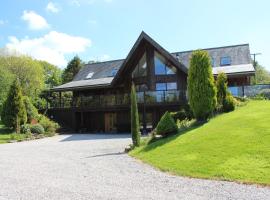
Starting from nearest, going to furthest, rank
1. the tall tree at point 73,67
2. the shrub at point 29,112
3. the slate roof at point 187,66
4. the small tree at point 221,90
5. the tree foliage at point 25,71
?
the small tree at point 221,90
the slate roof at point 187,66
the shrub at point 29,112
the tree foliage at point 25,71
the tall tree at point 73,67

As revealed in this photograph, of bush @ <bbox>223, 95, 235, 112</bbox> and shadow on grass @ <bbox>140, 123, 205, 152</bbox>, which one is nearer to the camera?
shadow on grass @ <bbox>140, 123, 205, 152</bbox>

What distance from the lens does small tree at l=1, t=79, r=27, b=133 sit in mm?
27422

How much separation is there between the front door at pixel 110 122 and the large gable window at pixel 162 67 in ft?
21.0

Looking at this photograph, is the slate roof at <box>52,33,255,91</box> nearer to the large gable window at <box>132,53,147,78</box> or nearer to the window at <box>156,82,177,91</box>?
the large gable window at <box>132,53,147,78</box>

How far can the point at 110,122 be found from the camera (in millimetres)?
32469

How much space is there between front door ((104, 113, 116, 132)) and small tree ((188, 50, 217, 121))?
15.3 metres

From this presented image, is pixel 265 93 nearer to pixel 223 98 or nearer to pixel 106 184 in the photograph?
pixel 223 98

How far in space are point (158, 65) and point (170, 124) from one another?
14.0 metres

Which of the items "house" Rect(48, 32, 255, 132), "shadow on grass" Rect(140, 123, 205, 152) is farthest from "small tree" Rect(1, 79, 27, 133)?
"shadow on grass" Rect(140, 123, 205, 152)

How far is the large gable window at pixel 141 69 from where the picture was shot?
29.5 metres

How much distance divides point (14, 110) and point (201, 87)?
1665 centimetres

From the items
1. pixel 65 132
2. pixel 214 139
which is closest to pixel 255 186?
pixel 214 139

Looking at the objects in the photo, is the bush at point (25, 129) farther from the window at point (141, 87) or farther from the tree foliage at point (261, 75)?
the tree foliage at point (261, 75)

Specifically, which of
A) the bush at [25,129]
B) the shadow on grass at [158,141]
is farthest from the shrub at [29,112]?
the shadow on grass at [158,141]
